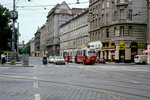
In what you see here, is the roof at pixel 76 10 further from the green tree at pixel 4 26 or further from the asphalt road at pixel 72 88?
the asphalt road at pixel 72 88

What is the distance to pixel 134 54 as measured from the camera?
50938mm

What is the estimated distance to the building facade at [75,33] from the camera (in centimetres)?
7038

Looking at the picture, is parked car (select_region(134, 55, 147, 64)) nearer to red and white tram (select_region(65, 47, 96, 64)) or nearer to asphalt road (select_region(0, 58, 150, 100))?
red and white tram (select_region(65, 47, 96, 64))

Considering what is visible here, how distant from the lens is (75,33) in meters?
81.0

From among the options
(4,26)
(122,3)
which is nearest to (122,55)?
(122,3)

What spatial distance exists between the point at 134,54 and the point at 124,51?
2369 mm

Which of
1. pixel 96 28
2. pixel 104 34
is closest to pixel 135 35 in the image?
pixel 104 34

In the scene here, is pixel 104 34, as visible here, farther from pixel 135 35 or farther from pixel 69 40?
pixel 69 40

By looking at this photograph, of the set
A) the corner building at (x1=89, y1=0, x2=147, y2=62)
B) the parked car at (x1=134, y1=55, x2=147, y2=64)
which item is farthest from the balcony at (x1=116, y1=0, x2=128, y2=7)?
the parked car at (x1=134, y1=55, x2=147, y2=64)

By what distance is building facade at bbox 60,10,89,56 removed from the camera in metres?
70.4

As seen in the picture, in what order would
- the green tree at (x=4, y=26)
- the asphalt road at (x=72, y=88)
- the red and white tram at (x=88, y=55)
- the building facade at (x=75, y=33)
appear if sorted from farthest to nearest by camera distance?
the building facade at (x=75, y=33), the green tree at (x=4, y=26), the red and white tram at (x=88, y=55), the asphalt road at (x=72, y=88)

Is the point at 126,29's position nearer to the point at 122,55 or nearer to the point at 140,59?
the point at 122,55

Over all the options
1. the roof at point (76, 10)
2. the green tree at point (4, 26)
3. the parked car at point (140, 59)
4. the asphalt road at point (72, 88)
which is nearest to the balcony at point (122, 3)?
Answer: the parked car at point (140, 59)

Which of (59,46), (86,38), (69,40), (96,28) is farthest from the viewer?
(59,46)
